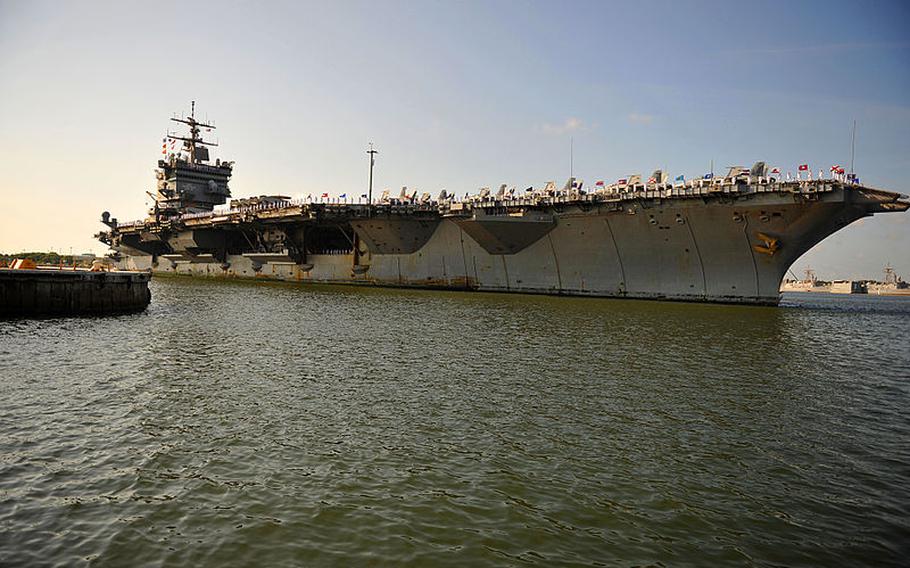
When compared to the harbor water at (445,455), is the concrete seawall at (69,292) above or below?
above

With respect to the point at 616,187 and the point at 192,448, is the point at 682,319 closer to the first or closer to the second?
the point at 616,187

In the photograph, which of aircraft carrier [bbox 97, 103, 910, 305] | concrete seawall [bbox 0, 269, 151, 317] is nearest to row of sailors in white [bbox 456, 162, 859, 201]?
aircraft carrier [bbox 97, 103, 910, 305]

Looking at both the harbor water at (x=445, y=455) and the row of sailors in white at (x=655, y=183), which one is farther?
the row of sailors in white at (x=655, y=183)

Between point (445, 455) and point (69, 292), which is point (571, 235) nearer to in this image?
point (69, 292)

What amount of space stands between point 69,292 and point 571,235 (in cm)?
2746

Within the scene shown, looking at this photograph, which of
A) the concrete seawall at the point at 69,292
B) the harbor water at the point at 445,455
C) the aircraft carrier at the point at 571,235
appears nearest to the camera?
the harbor water at the point at 445,455

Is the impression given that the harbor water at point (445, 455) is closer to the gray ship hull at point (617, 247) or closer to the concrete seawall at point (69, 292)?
the concrete seawall at point (69, 292)

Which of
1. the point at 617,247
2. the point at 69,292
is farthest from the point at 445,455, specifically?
the point at 617,247

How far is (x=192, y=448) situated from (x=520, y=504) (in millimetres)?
5043

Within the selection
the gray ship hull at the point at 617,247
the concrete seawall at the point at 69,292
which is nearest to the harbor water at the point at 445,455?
the concrete seawall at the point at 69,292

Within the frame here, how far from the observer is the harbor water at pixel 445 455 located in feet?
20.1

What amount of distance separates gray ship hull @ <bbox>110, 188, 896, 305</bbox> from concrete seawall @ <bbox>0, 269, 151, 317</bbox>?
20.0 m

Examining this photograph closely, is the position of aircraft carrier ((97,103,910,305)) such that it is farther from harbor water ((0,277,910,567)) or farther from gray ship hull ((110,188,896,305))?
harbor water ((0,277,910,567))

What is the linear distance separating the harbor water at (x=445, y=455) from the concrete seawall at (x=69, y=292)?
778 centimetres
